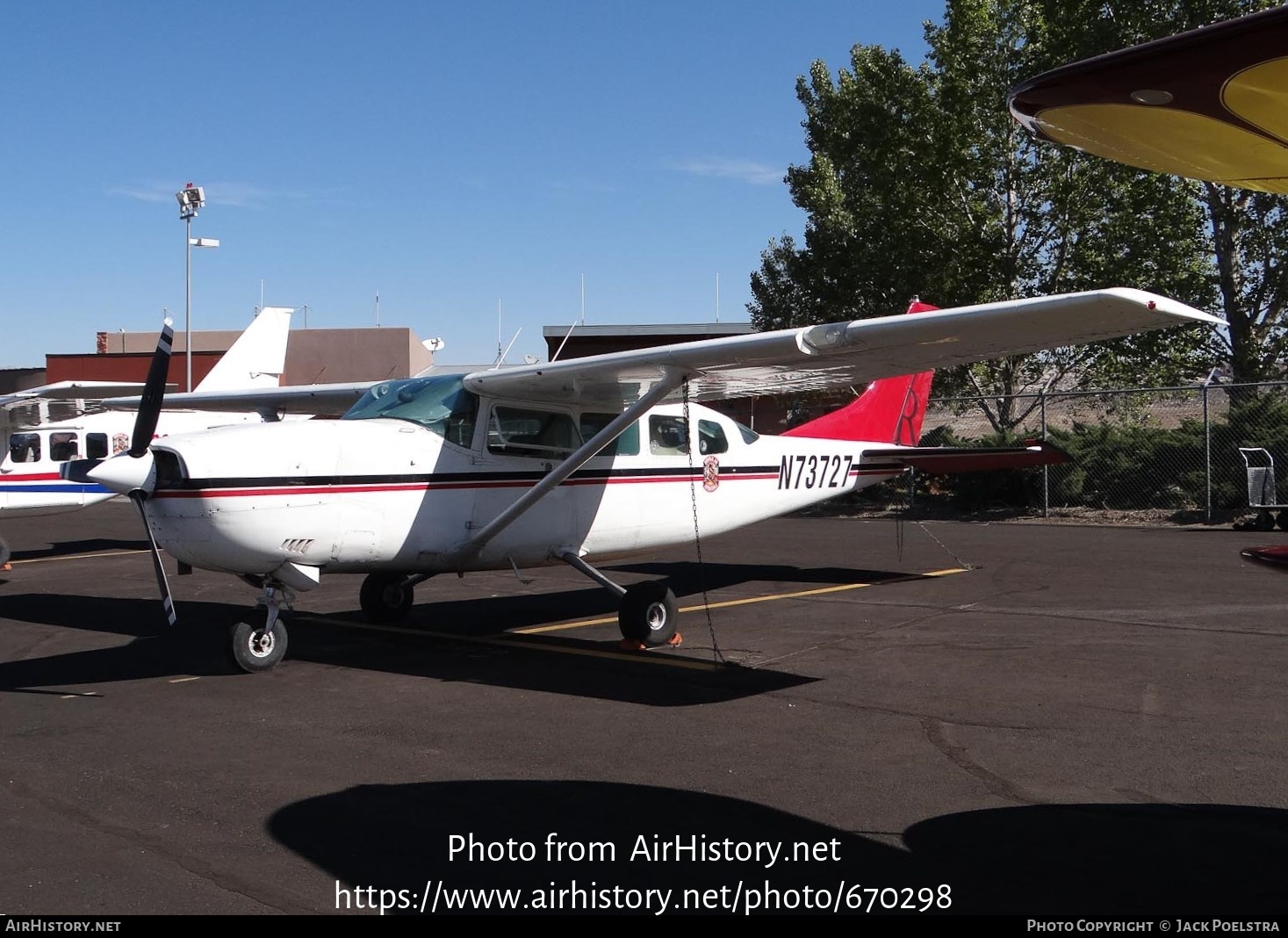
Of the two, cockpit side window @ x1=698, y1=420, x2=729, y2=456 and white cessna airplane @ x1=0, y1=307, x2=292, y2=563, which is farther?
white cessna airplane @ x1=0, y1=307, x2=292, y2=563

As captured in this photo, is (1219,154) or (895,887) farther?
(895,887)

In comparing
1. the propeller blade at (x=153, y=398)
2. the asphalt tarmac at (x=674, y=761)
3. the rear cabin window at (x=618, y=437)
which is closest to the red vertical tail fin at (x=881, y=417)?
the asphalt tarmac at (x=674, y=761)

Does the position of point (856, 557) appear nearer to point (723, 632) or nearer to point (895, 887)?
point (723, 632)

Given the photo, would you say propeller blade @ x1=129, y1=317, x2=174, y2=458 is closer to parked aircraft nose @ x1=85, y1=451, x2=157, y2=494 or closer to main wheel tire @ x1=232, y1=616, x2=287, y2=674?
parked aircraft nose @ x1=85, y1=451, x2=157, y2=494

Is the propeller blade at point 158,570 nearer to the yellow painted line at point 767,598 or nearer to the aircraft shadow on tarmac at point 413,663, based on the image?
the aircraft shadow on tarmac at point 413,663

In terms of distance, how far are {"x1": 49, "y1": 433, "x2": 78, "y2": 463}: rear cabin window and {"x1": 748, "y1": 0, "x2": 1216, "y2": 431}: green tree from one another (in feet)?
53.4

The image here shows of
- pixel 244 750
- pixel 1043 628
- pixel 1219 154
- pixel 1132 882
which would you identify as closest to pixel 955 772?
pixel 1132 882

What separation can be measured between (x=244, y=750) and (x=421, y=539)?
3.08m

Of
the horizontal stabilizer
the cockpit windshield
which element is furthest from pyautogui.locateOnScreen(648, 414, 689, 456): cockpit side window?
the horizontal stabilizer

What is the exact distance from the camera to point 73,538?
22359 mm

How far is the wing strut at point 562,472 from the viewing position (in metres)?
8.77

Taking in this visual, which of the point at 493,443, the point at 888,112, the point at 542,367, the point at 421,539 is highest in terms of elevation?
the point at 888,112

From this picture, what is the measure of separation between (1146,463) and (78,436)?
1866 centimetres

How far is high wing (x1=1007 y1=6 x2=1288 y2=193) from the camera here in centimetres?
301
